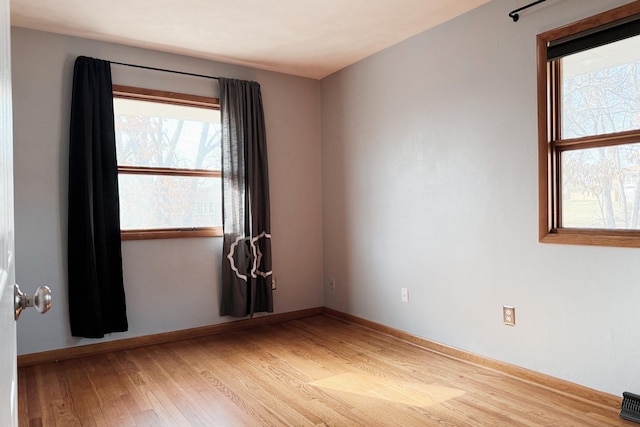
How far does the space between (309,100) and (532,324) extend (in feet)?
9.76

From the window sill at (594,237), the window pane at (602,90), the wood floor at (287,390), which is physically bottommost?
the wood floor at (287,390)

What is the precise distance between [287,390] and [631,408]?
184 cm

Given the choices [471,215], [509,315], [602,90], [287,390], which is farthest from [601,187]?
[287,390]

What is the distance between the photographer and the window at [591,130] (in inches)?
94.2

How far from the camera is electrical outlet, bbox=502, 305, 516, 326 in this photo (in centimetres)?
290

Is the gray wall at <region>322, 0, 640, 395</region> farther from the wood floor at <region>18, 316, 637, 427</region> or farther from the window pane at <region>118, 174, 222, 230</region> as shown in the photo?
the window pane at <region>118, 174, 222, 230</region>

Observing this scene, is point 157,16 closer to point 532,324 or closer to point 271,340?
point 271,340

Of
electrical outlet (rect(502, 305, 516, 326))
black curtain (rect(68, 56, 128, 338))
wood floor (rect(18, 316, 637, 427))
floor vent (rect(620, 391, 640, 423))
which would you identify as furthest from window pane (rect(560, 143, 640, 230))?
black curtain (rect(68, 56, 128, 338))

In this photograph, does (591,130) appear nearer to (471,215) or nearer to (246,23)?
(471,215)

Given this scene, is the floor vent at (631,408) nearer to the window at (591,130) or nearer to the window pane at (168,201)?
the window at (591,130)

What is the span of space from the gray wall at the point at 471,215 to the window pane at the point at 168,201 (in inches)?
49.6

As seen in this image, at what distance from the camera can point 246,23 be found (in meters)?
3.26

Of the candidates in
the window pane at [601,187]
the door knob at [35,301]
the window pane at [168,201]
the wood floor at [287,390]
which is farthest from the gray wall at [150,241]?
the door knob at [35,301]

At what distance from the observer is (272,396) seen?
8.68ft
